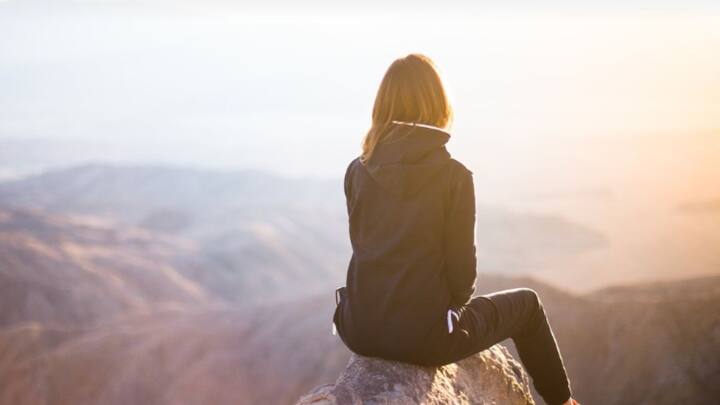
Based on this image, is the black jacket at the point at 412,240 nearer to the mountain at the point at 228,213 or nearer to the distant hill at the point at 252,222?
the distant hill at the point at 252,222

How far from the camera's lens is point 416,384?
3936mm

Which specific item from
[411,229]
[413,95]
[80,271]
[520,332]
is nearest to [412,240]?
[411,229]

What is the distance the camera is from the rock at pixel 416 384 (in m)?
3.78

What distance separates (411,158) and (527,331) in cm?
132

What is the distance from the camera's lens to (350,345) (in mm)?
3984

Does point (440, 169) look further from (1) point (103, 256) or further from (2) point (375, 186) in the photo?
(1) point (103, 256)

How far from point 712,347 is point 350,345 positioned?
12.6 metres

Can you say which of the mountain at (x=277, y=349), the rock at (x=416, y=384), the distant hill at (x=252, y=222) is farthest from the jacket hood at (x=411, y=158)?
the distant hill at (x=252, y=222)

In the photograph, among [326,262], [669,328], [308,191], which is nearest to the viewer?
[669,328]

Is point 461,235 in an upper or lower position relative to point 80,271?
upper

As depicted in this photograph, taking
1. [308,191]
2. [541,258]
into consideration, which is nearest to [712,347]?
[541,258]

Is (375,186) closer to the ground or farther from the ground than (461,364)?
farther from the ground

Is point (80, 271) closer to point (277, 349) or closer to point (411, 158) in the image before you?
point (277, 349)

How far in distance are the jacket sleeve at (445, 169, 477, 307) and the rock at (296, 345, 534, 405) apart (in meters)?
0.54
